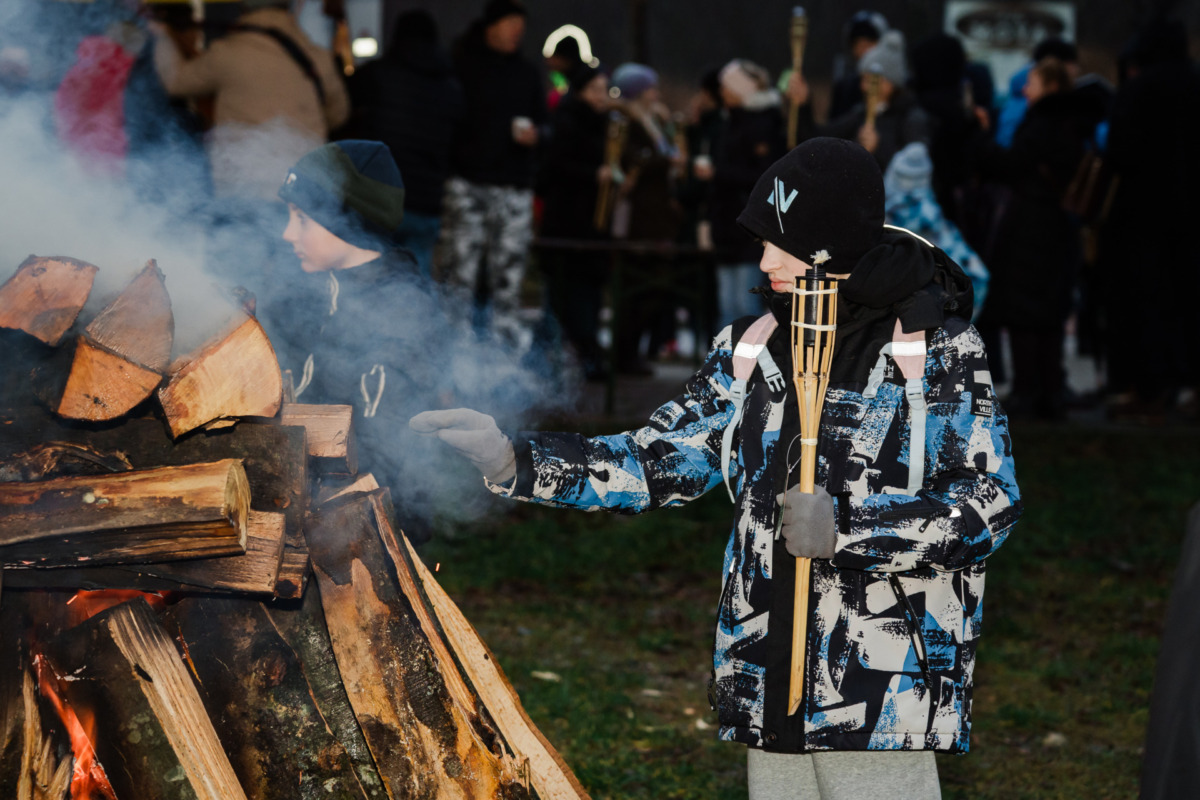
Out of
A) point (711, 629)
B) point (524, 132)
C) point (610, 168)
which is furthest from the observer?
point (610, 168)

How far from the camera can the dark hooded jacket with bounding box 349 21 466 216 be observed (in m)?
6.54

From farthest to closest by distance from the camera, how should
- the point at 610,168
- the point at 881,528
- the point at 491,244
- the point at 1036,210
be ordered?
the point at 610,168 → the point at 1036,210 → the point at 491,244 → the point at 881,528

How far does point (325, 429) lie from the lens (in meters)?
2.26

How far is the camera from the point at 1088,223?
316 inches

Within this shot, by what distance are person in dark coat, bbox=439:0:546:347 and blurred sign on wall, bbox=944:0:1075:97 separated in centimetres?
944

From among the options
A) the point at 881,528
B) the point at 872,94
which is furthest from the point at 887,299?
the point at 872,94

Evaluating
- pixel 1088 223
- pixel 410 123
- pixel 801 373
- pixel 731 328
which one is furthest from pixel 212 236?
pixel 1088 223

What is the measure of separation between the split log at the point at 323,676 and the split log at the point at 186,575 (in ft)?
0.54

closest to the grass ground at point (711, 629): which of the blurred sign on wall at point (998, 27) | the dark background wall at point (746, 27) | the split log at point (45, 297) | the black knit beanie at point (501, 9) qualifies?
the split log at point (45, 297)

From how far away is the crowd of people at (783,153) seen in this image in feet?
21.7

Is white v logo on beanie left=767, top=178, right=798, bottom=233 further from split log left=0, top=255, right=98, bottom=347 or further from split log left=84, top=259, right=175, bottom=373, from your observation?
split log left=0, top=255, right=98, bottom=347

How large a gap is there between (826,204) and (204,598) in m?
1.31

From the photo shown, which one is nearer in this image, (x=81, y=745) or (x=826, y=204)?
(x=81, y=745)

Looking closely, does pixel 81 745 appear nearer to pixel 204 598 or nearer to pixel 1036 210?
pixel 204 598
